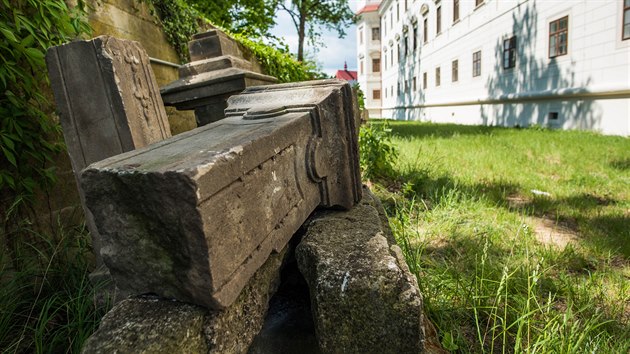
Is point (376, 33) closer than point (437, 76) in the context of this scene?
No

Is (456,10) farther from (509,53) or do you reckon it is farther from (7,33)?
(7,33)

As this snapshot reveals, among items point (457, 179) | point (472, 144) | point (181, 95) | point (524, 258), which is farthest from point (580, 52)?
point (181, 95)

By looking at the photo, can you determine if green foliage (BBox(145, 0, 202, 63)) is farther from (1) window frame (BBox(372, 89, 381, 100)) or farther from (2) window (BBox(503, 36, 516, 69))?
(1) window frame (BBox(372, 89, 381, 100))

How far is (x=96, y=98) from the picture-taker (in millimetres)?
1892

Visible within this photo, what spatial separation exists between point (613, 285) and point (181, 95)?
2940 millimetres

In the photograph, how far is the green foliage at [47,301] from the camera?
1.61 metres

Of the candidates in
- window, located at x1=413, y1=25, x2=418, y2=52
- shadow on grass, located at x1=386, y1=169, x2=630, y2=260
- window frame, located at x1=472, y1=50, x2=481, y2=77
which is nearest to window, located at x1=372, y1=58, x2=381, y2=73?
window, located at x1=413, y1=25, x2=418, y2=52

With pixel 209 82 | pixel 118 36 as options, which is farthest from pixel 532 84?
pixel 118 36

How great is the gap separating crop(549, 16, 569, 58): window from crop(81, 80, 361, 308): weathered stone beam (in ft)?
34.1

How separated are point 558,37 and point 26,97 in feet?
36.6

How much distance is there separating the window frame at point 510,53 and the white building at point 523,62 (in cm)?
3

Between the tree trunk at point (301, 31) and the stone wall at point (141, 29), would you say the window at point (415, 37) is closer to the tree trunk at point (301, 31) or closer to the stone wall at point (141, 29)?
the tree trunk at point (301, 31)

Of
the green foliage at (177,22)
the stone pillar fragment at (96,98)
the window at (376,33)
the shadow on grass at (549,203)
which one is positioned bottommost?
the shadow on grass at (549,203)

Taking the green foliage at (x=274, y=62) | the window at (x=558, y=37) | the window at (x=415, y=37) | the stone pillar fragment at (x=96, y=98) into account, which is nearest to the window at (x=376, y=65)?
the window at (x=415, y=37)
